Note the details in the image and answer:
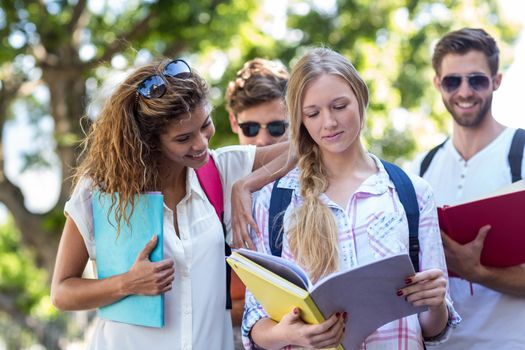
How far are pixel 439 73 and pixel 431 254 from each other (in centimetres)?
140

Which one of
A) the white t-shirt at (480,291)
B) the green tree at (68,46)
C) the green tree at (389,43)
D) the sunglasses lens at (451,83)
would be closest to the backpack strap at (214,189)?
the white t-shirt at (480,291)

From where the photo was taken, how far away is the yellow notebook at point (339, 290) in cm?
213

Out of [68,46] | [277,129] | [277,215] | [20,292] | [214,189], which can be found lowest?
[20,292]

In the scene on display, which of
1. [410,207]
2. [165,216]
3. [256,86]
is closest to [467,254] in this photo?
[410,207]

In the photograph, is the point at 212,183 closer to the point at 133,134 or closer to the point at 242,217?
the point at 242,217

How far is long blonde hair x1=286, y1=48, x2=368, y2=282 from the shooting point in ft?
8.38


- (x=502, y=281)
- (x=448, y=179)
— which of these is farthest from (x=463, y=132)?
(x=502, y=281)

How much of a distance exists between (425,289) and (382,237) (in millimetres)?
291

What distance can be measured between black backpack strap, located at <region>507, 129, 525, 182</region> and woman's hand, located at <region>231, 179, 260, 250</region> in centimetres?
121

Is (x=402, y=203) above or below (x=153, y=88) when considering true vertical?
below

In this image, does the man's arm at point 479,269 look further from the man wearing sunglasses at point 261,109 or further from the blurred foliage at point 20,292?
the blurred foliage at point 20,292

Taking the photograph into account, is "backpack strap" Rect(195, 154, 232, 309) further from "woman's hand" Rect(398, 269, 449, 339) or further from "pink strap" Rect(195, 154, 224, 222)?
"woman's hand" Rect(398, 269, 449, 339)

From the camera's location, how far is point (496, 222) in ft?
9.61

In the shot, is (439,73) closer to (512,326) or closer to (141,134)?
(512,326)
